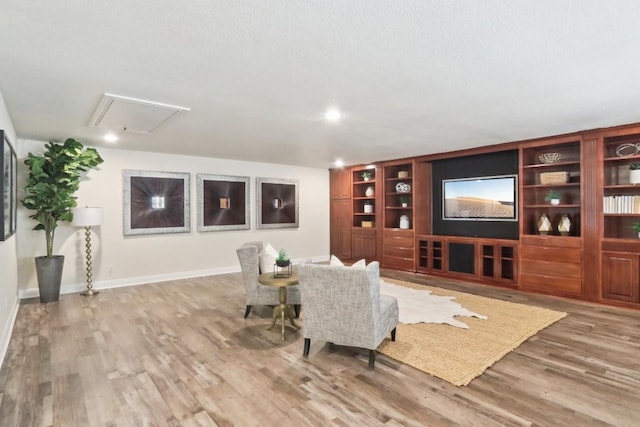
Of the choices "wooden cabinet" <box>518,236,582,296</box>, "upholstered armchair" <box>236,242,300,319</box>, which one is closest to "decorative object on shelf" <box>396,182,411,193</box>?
"wooden cabinet" <box>518,236,582,296</box>

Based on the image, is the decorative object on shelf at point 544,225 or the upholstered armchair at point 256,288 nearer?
the upholstered armchair at point 256,288

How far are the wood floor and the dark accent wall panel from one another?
2189 millimetres

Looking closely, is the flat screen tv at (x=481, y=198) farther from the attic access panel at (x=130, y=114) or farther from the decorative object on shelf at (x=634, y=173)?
the attic access panel at (x=130, y=114)

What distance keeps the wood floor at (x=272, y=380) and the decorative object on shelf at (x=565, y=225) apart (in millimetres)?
1388

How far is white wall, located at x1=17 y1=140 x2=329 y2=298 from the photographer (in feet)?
16.7

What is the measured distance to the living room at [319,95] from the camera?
189cm

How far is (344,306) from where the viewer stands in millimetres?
2783

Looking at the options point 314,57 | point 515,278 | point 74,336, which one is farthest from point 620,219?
point 74,336

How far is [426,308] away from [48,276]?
5.13 metres

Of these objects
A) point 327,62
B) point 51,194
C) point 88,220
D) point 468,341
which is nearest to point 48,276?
point 88,220

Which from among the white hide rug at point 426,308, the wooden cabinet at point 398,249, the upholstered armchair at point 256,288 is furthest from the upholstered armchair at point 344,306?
the wooden cabinet at point 398,249

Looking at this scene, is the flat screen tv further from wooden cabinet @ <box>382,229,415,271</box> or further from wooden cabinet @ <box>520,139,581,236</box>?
wooden cabinet @ <box>382,229,415,271</box>

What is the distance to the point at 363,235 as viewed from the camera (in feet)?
25.9

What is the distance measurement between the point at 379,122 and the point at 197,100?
203 centimetres
